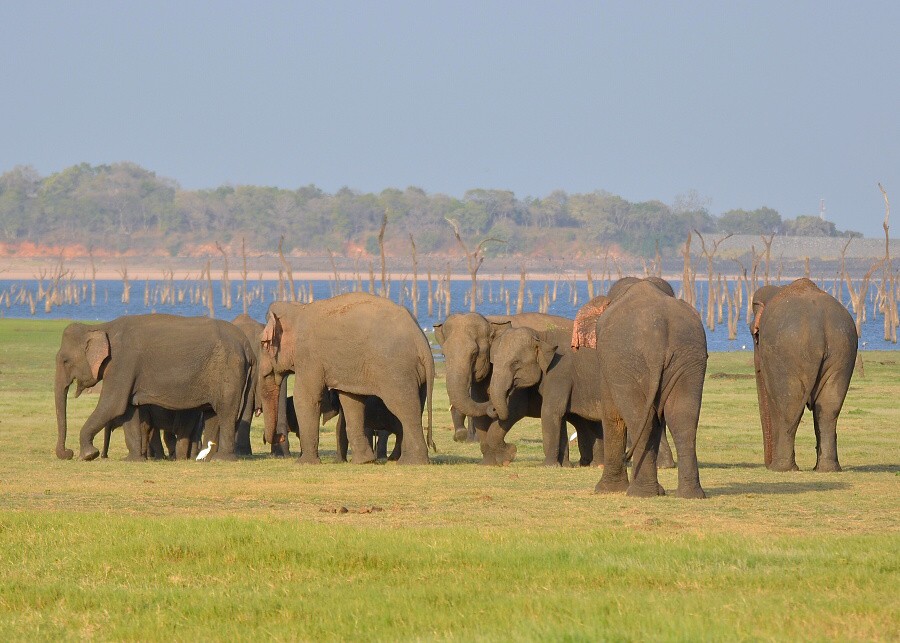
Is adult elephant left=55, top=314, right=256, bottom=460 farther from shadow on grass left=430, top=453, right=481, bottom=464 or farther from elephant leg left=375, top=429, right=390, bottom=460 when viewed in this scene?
shadow on grass left=430, top=453, right=481, bottom=464

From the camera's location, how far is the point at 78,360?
2172cm

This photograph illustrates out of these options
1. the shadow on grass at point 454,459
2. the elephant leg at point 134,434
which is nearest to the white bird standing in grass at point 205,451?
the elephant leg at point 134,434

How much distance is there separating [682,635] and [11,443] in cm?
1787

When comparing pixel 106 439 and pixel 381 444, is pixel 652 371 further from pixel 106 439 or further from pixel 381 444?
A: pixel 106 439

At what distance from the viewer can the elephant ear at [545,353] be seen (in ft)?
64.5

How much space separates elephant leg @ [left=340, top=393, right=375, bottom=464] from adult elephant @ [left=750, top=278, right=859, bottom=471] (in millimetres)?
5282

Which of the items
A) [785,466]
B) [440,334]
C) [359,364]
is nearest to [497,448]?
[440,334]

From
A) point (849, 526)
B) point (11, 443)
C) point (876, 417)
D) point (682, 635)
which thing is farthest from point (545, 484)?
point (876, 417)

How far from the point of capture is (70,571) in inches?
417

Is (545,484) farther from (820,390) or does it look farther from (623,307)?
(820,390)

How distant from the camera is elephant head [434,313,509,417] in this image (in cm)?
2002

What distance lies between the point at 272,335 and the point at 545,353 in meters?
4.07

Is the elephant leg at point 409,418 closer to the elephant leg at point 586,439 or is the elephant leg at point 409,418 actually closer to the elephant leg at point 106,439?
the elephant leg at point 586,439

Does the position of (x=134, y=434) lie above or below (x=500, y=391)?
below
